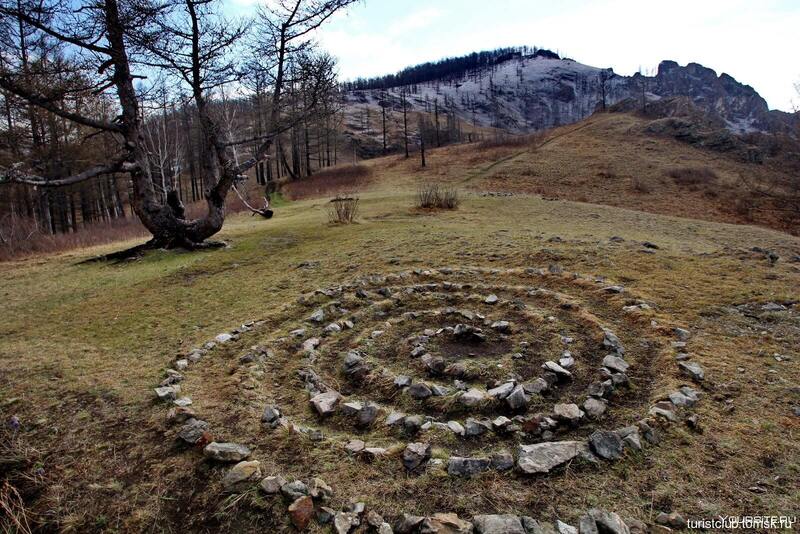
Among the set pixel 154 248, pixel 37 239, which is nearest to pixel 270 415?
pixel 154 248

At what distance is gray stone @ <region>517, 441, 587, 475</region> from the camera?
3.24 meters

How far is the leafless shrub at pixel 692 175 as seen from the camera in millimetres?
28666

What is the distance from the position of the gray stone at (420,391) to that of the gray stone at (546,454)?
1264 mm

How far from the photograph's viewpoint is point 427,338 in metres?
5.92

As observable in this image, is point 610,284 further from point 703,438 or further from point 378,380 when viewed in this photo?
point 378,380

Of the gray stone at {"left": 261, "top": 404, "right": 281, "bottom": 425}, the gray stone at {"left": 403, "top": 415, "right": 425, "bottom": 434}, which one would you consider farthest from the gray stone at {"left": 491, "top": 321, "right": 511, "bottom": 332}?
the gray stone at {"left": 261, "top": 404, "right": 281, "bottom": 425}

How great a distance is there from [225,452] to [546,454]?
8.73 feet

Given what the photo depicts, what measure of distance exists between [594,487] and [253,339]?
4.79 metres

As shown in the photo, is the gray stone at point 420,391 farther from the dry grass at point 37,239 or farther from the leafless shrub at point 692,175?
the leafless shrub at point 692,175

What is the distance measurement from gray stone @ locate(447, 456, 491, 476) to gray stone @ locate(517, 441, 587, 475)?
0.88ft

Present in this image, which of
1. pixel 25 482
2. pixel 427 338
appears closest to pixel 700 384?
pixel 427 338

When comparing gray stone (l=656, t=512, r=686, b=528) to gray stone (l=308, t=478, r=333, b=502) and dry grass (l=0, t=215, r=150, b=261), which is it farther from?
dry grass (l=0, t=215, r=150, b=261)

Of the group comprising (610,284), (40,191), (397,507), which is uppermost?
(40,191)

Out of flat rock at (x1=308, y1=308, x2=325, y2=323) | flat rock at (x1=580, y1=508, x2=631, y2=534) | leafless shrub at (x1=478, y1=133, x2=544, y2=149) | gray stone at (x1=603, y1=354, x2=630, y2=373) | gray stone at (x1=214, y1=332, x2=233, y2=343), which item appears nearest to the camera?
flat rock at (x1=580, y1=508, x2=631, y2=534)
